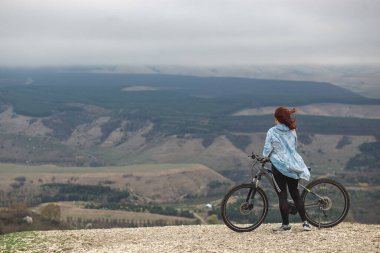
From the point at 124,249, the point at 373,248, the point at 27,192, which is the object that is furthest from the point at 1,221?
the point at 27,192

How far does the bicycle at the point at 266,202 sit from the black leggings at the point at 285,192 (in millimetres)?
243

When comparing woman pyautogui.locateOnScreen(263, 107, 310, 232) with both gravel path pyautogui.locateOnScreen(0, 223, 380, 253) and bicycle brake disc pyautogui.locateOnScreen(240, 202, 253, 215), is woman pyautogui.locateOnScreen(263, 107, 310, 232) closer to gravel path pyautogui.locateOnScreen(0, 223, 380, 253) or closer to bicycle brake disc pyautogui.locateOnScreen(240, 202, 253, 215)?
bicycle brake disc pyautogui.locateOnScreen(240, 202, 253, 215)

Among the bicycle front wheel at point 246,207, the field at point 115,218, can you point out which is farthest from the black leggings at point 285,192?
the field at point 115,218

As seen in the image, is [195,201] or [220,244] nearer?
[220,244]

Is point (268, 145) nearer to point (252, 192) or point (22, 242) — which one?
point (252, 192)

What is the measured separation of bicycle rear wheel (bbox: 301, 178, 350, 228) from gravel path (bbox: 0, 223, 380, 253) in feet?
1.17

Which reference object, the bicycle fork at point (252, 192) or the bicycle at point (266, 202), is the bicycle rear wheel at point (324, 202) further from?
the bicycle fork at point (252, 192)

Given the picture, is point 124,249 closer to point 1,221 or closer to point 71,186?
point 1,221

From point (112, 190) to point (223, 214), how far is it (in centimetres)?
16537

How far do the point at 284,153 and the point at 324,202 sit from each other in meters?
2.25

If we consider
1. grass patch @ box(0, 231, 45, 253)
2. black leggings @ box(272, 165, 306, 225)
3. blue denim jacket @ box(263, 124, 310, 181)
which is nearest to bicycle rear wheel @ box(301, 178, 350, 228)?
black leggings @ box(272, 165, 306, 225)

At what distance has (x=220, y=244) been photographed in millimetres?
17453

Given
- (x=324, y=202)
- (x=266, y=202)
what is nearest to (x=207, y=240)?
(x=266, y=202)

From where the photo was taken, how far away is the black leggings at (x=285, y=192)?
18.3m
